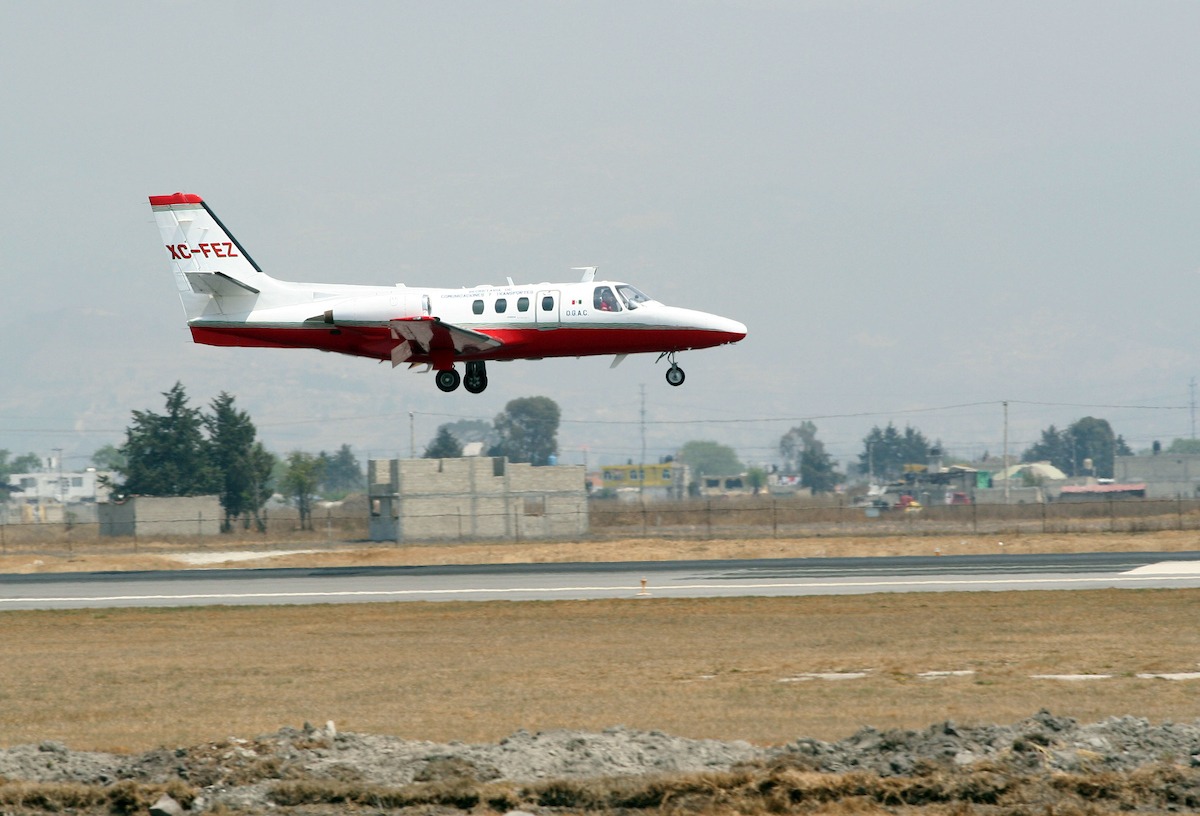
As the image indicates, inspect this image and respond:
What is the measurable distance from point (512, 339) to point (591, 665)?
1399 cm

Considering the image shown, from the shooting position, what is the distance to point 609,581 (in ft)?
141

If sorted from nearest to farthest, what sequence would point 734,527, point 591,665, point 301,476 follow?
point 591,665 < point 734,527 < point 301,476

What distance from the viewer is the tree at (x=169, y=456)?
11581cm

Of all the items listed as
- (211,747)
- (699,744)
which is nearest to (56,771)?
(211,747)

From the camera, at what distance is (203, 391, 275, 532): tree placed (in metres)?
119

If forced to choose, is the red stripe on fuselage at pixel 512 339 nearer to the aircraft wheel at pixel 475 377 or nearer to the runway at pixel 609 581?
the aircraft wheel at pixel 475 377

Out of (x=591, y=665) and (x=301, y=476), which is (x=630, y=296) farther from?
(x=301, y=476)

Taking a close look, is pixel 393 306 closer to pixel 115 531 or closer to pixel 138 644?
pixel 138 644

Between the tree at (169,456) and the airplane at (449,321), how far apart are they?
261ft

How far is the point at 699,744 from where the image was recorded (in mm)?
15969

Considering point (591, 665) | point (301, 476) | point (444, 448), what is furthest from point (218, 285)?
point (444, 448)

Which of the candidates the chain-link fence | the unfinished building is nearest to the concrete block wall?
the chain-link fence

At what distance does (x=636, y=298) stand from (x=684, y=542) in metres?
31.1

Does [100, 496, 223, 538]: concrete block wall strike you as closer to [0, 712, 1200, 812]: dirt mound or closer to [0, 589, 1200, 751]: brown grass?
[0, 589, 1200, 751]: brown grass
